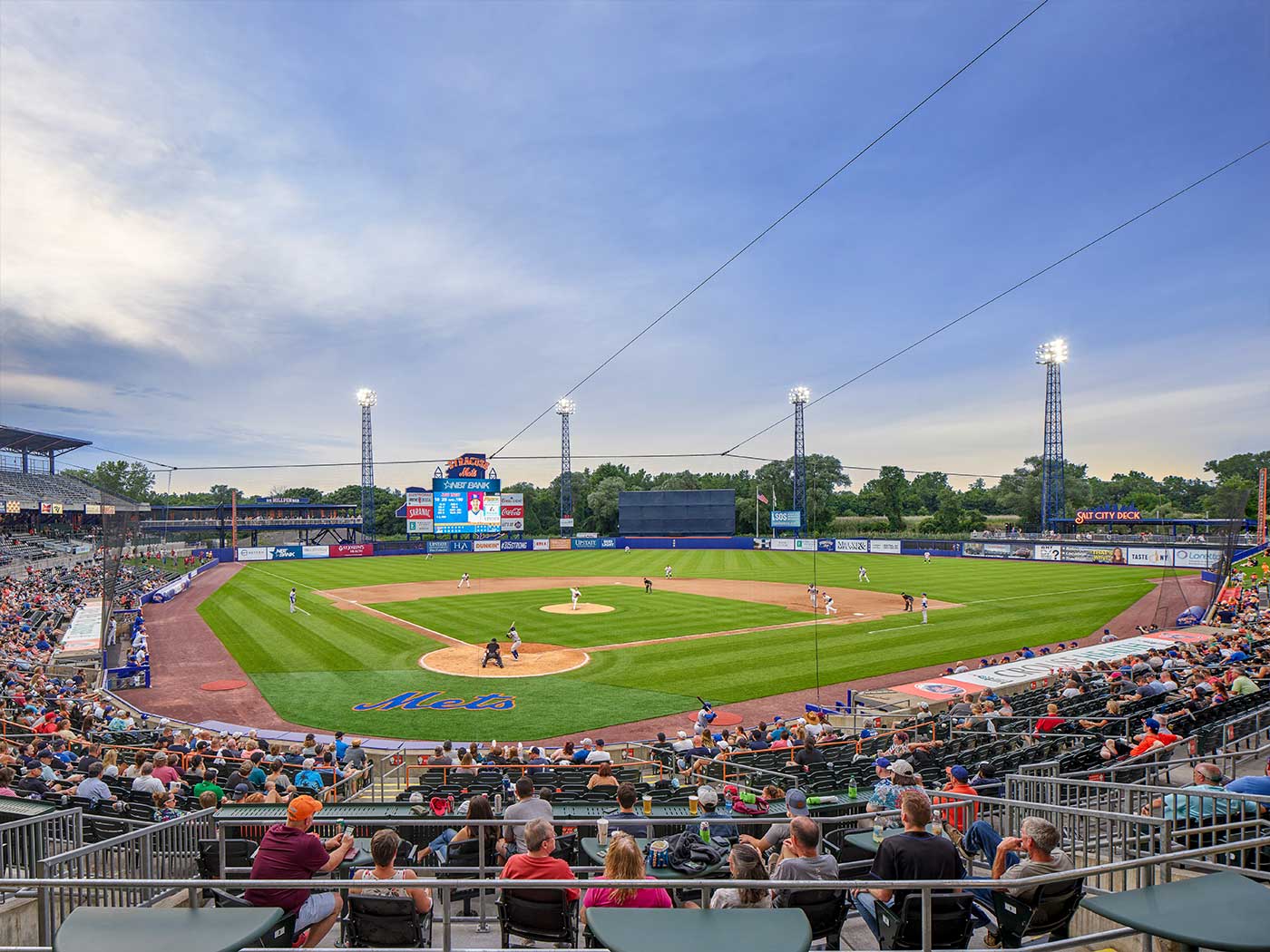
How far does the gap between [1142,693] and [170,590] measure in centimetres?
4974

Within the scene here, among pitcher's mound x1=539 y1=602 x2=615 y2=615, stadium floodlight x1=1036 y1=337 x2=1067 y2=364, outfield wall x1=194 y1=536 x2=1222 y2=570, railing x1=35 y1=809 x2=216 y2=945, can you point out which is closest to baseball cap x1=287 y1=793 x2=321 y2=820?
railing x1=35 y1=809 x2=216 y2=945

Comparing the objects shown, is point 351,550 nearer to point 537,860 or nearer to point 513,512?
point 513,512

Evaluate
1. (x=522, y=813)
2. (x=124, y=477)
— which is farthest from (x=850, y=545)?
(x=124, y=477)

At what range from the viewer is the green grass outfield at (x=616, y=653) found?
2025 cm

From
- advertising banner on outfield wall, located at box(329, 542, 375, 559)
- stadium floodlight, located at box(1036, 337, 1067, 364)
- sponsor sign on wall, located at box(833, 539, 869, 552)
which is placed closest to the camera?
advertising banner on outfield wall, located at box(329, 542, 375, 559)

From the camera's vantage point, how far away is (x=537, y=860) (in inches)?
200

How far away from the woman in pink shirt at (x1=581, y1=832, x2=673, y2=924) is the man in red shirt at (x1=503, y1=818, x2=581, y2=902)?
0.46 m

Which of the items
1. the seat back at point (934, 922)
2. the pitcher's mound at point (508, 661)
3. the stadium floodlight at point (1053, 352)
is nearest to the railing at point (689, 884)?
the seat back at point (934, 922)

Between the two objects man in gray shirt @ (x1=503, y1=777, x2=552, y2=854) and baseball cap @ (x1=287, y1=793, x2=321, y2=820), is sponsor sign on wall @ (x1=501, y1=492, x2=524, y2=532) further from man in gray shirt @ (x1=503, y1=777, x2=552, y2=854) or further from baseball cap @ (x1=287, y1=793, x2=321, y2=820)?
baseball cap @ (x1=287, y1=793, x2=321, y2=820)

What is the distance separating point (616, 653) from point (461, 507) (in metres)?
39.8

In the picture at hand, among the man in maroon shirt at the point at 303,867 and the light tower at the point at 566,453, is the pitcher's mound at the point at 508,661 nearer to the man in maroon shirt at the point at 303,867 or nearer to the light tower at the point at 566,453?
the man in maroon shirt at the point at 303,867

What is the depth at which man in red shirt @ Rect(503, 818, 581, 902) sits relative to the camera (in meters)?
5.05

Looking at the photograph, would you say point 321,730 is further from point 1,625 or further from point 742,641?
point 1,625

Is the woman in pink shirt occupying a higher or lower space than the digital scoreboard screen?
lower
